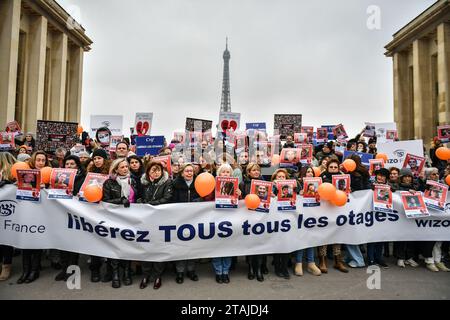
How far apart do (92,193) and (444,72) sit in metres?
27.7

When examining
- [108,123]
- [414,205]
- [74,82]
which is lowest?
[414,205]

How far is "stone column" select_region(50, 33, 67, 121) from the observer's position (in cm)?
2559

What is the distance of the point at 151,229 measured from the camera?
4.49m

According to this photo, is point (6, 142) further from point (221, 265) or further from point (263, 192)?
point (263, 192)

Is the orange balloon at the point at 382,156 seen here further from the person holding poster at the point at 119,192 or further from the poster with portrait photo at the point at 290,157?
the person holding poster at the point at 119,192

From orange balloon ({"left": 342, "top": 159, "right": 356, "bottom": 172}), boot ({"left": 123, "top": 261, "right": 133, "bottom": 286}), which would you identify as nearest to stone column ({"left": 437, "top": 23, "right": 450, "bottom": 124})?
orange balloon ({"left": 342, "top": 159, "right": 356, "bottom": 172})

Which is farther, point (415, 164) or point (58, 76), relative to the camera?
point (58, 76)

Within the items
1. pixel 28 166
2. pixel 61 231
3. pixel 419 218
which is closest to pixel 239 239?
pixel 61 231

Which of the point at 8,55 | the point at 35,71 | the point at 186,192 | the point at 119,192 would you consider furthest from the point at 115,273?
the point at 35,71

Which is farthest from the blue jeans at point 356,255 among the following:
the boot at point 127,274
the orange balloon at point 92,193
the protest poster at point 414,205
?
the orange balloon at point 92,193

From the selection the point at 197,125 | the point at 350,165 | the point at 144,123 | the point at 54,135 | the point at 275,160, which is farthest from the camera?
the point at 144,123

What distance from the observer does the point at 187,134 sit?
759cm

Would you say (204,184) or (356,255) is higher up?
(204,184)

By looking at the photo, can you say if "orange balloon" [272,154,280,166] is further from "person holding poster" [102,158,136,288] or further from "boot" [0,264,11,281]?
"boot" [0,264,11,281]
